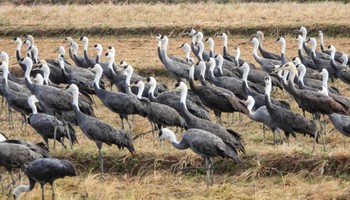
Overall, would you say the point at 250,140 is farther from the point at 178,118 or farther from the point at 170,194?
the point at 170,194

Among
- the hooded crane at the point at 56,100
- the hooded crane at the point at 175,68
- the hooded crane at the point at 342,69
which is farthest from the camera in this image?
the hooded crane at the point at 175,68

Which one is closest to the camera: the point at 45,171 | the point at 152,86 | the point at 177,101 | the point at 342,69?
the point at 45,171

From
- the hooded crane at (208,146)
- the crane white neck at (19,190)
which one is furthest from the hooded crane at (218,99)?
the crane white neck at (19,190)

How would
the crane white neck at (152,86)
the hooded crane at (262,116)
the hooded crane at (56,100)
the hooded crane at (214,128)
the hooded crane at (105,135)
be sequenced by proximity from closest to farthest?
the hooded crane at (214,128) < the hooded crane at (105,135) < the hooded crane at (262,116) < the hooded crane at (56,100) < the crane white neck at (152,86)

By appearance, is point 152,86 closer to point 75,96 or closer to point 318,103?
point 75,96

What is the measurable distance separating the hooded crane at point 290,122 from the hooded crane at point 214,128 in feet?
4.14

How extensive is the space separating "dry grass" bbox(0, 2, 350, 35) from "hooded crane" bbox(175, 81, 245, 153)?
43.8ft

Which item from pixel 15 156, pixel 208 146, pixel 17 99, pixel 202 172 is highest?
pixel 208 146

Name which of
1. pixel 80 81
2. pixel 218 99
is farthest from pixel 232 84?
pixel 80 81

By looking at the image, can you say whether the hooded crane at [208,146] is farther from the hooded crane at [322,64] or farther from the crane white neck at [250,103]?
the hooded crane at [322,64]

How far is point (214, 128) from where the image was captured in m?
14.4

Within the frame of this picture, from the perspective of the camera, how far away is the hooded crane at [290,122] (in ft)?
48.8

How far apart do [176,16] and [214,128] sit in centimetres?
1716

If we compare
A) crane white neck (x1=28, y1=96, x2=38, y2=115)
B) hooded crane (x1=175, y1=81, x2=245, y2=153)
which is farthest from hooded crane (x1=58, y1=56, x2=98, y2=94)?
hooded crane (x1=175, y1=81, x2=245, y2=153)
